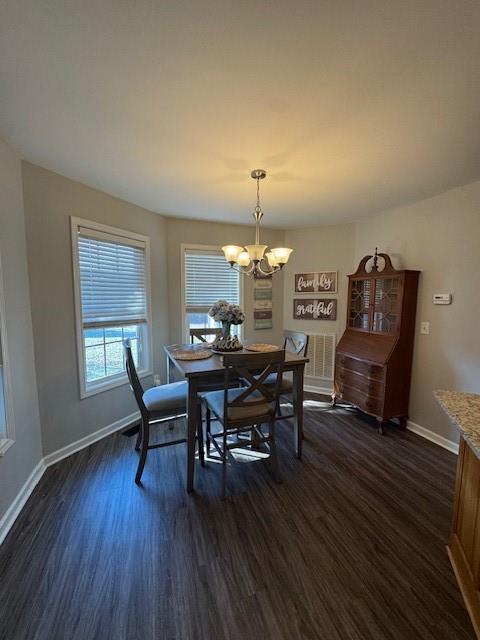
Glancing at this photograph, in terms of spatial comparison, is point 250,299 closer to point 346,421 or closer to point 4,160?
point 346,421

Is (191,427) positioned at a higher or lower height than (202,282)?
lower

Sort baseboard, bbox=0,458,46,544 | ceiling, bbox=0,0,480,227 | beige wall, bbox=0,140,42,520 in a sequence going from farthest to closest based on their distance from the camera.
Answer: beige wall, bbox=0,140,42,520, baseboard, bbox=0,458,46,544, ceiling, bbox=0,0,480,227

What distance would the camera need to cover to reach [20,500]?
1.83 metres

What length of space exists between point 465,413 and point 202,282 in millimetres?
3127

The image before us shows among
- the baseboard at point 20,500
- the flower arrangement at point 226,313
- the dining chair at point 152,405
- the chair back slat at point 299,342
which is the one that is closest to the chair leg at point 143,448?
the dining chair at point 152,405

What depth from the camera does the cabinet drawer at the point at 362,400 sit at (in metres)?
2.86

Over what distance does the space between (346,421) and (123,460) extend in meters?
2.39

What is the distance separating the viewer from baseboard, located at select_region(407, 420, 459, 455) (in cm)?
254

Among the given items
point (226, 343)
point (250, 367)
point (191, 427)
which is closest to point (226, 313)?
point (226, 343)

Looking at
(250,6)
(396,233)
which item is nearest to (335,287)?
(396,233)

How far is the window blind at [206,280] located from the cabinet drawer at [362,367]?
5.42ft

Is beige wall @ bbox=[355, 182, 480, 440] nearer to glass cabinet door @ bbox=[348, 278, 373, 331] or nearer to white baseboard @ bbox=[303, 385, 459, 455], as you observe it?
white baseboard @ bbox=[303, 385, 459, 455]

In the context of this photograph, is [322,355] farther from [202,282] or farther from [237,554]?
[237,554]

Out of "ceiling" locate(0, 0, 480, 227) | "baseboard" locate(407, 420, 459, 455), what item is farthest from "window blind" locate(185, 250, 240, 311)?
"baseboard" locate(407, 420, 459, 455)
